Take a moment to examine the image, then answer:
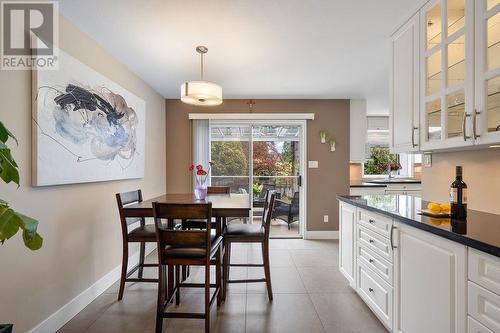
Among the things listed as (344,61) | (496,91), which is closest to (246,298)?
(496,91)

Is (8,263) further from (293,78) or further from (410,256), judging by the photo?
(293,78)

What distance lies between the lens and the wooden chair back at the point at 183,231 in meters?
1.91

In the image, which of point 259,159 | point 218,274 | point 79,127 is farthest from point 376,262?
point 259,159

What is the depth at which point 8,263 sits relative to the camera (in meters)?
1.67

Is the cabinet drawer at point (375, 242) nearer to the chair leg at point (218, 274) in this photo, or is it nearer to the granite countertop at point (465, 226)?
the granite countertop at point (465, 226)

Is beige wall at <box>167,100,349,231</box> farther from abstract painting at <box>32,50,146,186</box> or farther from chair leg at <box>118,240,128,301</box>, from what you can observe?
chair leg at <box>118,240,128,301</box>

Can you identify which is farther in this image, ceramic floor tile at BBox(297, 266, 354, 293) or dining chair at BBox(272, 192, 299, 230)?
dining chair at BBox(272, 192, 299, 230)

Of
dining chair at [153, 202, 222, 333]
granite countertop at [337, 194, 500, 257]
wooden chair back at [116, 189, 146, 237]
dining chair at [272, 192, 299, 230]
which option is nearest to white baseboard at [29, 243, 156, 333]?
wooden chair back at [116, 189, 146, 237]

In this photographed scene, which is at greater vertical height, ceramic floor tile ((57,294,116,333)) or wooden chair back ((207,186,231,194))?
wooden chair back ((207,186,231,194))

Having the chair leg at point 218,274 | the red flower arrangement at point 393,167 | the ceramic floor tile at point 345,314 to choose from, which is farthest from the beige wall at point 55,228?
the red flower arrangement at point 393,167

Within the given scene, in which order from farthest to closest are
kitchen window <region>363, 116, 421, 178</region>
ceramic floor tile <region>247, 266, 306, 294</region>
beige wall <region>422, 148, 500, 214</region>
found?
kitchen window <region>363, 116, 421, 178</region> < ceramic floor tile <region>247, 266, 306, 294</region> < beige wall <region>422, 148, 500, 214</region>

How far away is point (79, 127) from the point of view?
7.63ft

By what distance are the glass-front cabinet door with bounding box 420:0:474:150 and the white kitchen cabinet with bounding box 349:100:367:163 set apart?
277cm

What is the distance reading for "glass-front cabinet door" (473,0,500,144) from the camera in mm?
1495
